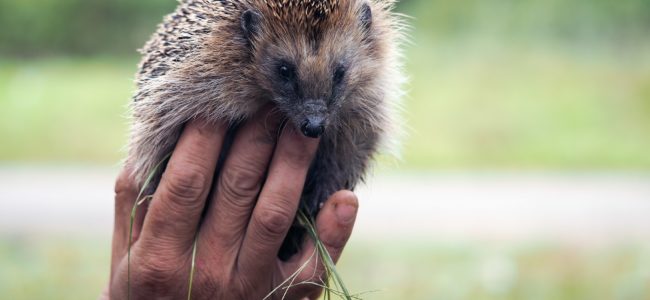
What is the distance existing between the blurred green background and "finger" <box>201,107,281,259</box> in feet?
8.86

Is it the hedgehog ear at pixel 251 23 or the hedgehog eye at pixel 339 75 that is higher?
the hedgehog ear at pixel 251 23

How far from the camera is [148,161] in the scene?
81.3 inches

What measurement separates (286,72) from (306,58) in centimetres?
6

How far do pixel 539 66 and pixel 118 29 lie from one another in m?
4.17

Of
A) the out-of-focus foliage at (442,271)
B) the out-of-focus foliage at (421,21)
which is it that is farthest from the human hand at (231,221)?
the out-of-focus foliage at (421,21)

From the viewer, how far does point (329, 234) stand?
6.14ft

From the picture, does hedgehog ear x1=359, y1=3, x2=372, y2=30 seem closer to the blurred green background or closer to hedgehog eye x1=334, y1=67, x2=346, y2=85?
hedgehog eye x1=334, y1=67, x2=346, y2=85

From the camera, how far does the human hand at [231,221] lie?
5.98 feet

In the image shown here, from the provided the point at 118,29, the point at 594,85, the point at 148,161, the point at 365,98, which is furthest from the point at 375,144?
the point at 118,29

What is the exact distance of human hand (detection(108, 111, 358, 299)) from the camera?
5.98ft

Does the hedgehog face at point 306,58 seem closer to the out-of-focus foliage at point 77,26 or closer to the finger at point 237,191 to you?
the finger at point 237,191

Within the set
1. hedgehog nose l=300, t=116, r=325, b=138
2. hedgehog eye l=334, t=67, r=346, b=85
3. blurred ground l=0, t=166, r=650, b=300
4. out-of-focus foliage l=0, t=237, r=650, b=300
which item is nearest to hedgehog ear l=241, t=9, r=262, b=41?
Answer: hedgehog eye l=334, t=67, r=346, b=85

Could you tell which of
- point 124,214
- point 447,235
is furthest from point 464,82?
point 124,214

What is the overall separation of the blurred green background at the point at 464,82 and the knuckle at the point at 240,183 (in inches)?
107
